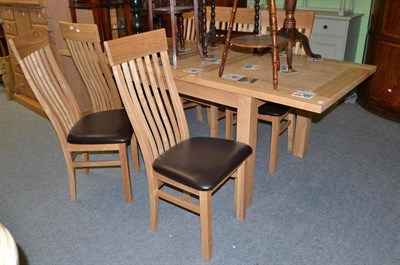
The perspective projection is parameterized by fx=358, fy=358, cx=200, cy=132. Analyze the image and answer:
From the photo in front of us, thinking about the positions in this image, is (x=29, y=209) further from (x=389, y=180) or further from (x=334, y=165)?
(x=389, y=180)

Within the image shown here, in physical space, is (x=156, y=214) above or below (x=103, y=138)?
below

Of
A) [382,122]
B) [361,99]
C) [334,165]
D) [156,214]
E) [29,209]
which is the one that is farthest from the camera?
[361,99]

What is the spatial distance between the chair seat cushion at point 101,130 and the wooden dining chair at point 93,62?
9 centimetres

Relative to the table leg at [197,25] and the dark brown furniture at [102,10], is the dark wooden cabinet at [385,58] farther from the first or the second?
the dark brown furniture at [102,10]

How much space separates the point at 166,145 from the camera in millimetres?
1884

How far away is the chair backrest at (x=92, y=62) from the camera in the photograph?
7.15ft

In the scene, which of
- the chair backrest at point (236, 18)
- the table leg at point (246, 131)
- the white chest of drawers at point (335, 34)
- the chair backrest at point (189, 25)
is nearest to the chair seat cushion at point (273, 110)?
the table leg at point (246, 131)

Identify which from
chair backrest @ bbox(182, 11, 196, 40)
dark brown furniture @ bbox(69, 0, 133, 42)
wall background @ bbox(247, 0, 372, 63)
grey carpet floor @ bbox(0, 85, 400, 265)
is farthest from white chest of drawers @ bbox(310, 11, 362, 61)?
dark brown furniture @ bbox(69, 0, 133, 42)

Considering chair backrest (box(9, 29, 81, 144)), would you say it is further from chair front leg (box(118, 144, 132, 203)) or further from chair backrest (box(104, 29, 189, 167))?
chair backrest (box(104, 29, 189, 167))

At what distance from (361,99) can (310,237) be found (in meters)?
2.15

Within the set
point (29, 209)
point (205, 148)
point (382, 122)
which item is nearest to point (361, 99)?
point (382, 122)

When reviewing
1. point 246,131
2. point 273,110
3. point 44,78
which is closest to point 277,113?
point 273,110

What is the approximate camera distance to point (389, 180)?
2363mm

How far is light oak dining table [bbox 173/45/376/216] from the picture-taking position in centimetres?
164
